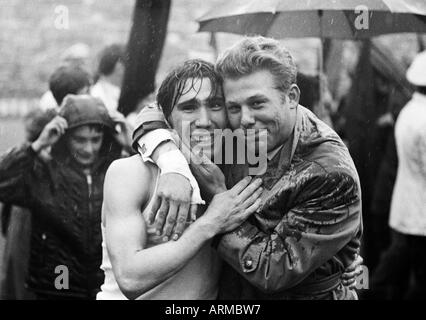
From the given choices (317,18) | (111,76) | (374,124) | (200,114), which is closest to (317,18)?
(317,18)

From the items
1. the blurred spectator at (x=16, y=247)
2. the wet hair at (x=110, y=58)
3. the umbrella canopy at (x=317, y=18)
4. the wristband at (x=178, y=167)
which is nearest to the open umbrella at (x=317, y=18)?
the umbrella canopy at (x=317, y=18)

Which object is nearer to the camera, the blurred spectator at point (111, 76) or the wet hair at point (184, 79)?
the wet hair at point (184, 79)

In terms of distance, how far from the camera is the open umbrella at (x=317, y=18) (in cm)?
312

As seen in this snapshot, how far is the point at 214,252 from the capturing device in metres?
2.80

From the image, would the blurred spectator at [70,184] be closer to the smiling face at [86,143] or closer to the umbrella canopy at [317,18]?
the smiling face at [86,143]

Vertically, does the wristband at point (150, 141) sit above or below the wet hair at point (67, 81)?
below

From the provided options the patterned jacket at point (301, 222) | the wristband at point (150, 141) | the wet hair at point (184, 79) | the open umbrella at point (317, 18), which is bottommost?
the patterned jacket at point (301, 222)

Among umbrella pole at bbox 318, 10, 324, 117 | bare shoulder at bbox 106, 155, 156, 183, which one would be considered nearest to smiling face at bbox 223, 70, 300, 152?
bare shoulder at bbox 106, 155, 156, 183

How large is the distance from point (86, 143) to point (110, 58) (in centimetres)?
41

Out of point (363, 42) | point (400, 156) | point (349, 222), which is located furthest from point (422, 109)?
point (349, 222)

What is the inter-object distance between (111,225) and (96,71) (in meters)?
1.01

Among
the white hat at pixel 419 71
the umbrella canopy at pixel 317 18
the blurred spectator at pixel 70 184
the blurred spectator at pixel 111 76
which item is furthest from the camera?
the white hat at pixel 419 71

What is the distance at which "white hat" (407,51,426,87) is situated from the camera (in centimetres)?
396

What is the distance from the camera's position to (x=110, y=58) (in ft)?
11.2
